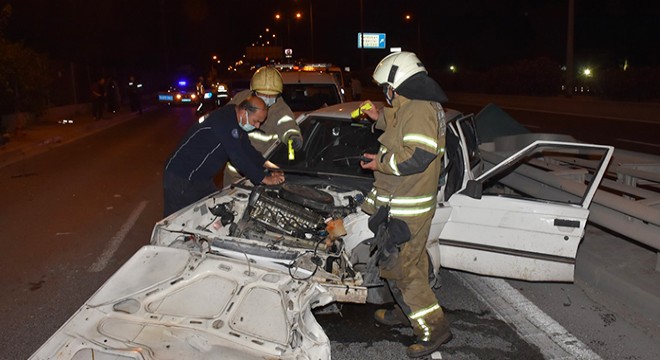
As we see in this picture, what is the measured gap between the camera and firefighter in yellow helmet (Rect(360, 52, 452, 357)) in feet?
12.2

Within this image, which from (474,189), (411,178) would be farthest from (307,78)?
(411,178)

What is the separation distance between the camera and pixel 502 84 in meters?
35.3

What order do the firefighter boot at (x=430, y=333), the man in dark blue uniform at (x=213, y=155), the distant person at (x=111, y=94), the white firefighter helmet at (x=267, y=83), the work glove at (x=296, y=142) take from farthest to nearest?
the distant person at (x=111, y=94) → the work glove at (x=296, y=142) → the white firefighter helmet at (x=267, y=83) → the man in dark blue uniform at (x=213, y=155) → the firefighter boot at (x=430, y=333)

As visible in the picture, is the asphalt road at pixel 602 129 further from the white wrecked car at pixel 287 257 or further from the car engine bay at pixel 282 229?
the car engine bay at pixel 282 229

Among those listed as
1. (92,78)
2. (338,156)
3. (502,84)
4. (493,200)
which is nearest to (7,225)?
(338,156)

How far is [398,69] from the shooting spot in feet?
12.6

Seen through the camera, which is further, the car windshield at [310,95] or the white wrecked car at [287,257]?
the car windshield at [310,95]

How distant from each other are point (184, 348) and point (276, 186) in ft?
6.14

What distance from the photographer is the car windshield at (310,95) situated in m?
10.0

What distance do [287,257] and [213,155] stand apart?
1.47 meters

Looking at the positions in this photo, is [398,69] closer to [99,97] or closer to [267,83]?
[267,83]

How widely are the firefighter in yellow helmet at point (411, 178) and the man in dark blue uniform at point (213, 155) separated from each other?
112 cm

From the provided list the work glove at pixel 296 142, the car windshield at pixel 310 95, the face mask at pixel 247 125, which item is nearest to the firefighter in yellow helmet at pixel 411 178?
the face mask at pixel 247 125

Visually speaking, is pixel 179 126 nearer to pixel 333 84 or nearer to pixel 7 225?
pixel 333 84
